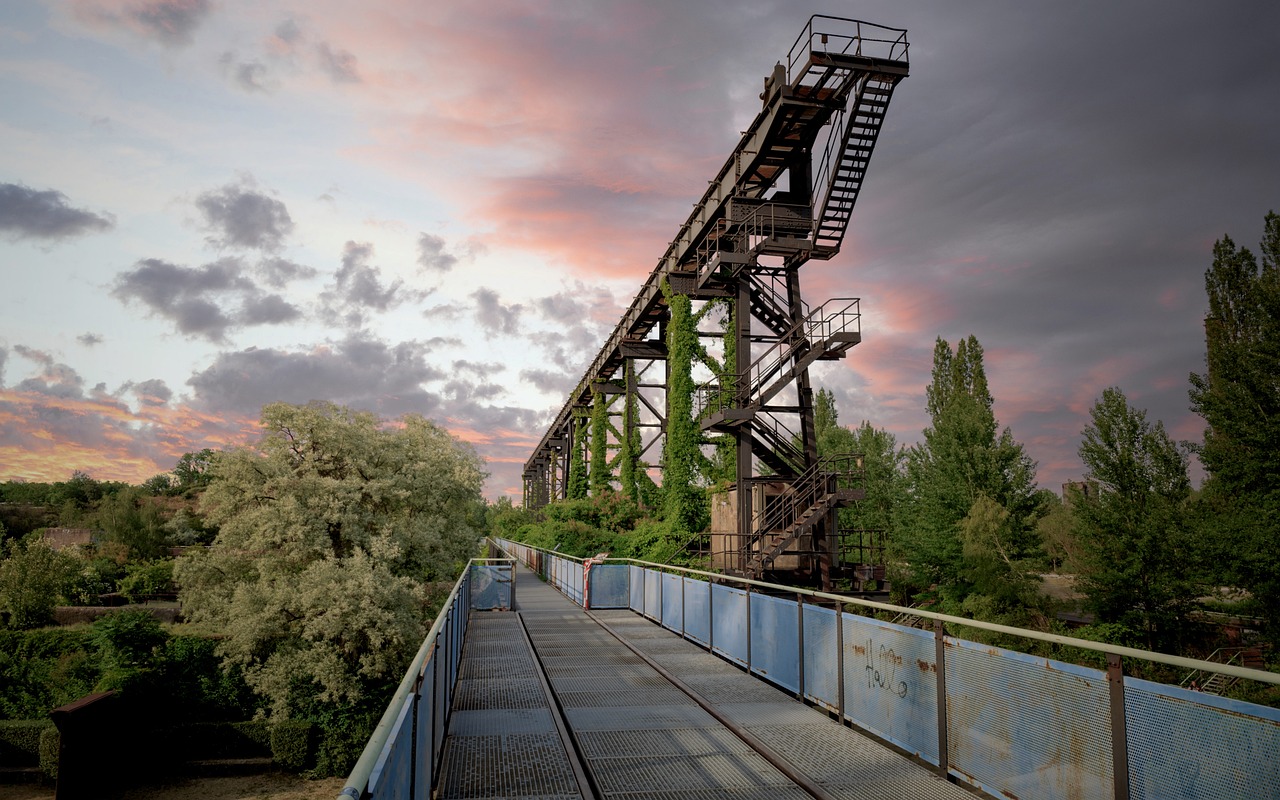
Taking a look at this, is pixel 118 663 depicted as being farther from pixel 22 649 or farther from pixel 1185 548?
pixel 1185 548

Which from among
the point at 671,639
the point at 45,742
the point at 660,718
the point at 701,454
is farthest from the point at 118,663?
the point at 660,718

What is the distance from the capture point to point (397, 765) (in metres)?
4.14

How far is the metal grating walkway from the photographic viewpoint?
6859 mm

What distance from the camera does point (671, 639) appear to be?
54.0 feet

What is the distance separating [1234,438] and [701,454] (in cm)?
2629

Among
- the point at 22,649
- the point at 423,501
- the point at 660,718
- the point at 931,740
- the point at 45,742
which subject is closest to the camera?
the point at 931,740

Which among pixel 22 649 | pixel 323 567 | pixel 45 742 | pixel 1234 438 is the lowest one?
pixel 45 742

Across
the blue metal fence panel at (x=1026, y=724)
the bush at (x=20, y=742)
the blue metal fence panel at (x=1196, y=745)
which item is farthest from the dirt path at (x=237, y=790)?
the blue metal fence panel at (x=1196, y=745)

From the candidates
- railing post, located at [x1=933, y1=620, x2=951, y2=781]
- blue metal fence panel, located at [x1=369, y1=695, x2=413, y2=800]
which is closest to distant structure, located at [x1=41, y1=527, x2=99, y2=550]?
blue metal fence panel, located at [x1=369, y1=695, x2=413, y2=800]

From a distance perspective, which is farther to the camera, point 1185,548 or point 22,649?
point 22,649

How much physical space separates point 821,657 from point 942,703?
103 inches

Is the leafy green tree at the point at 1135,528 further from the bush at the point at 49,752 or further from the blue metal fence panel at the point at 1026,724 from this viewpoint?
the bush at the point at 49,752

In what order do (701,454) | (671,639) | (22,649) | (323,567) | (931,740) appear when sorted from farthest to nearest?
1. (22,649)
2. (701,454)
3. (323,567)
4. (671,639)
5. (931,740)

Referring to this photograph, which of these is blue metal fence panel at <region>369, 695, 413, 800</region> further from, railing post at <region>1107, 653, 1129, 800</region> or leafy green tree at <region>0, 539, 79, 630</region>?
leafy green tree at <region>0, 539, 79, 630</region>
